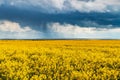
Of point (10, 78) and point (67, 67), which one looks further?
point (67, 67)

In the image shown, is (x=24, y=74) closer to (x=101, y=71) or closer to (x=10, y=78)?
(x=10, y=78)

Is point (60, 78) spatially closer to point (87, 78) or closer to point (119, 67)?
point (87, 78)

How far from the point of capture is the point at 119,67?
618 inches

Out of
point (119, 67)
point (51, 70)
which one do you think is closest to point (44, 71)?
point (51, 70)

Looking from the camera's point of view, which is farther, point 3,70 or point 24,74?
point 3,70

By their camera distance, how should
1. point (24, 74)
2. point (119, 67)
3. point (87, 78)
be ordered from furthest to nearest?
1. point (119, 67)
2. point (24, 74)
3. point (87, 78)

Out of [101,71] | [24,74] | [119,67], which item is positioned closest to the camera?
[24,74]

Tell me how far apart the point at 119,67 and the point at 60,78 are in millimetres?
4739

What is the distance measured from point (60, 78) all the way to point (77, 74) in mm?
713

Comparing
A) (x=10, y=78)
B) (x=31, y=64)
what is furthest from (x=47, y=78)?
(x=31, y=64)

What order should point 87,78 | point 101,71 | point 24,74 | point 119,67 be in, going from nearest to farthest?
point 87,78, point 24,74, point 101,71, point 119,67

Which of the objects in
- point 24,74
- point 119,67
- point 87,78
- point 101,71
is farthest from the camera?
point 119,67

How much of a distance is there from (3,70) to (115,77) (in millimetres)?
5345

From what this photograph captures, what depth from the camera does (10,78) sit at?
1217 cm
